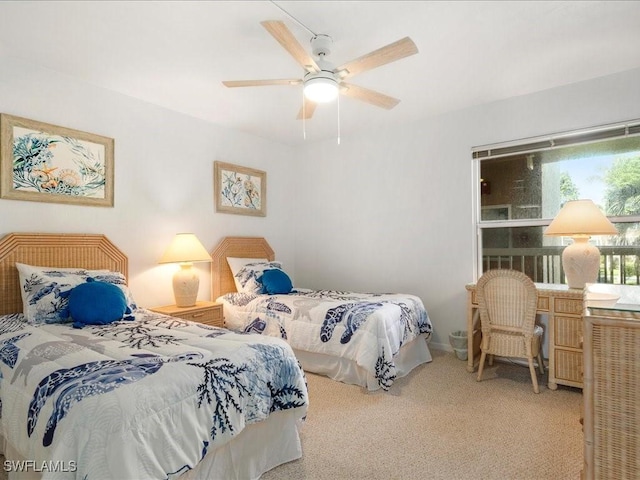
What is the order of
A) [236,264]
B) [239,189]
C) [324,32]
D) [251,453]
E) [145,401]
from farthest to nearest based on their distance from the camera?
[239,189] → [236,264] → [324,32] → [251,453] → [145,401]

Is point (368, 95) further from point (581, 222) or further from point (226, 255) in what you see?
point (226, 255)

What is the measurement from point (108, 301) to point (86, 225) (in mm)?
957

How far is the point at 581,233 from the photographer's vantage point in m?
2.82

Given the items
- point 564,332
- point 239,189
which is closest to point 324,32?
point 239,189

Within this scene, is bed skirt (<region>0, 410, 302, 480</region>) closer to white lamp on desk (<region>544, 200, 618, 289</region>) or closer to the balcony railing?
white lamp on desk (<region>544, 200, 618, 289</region>)

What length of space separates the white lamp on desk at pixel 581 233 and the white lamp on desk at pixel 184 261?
10.4ft

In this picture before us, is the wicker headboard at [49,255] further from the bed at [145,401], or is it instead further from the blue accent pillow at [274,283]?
the blue accent pillow at [274,283]

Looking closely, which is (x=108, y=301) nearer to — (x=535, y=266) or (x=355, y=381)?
(x=355, y=381)

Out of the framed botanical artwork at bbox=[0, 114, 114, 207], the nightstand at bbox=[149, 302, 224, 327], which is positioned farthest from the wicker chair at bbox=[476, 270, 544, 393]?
the framed botanical artwork at bbox=[0, 114, 114, 207]

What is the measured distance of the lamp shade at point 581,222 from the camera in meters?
2.81

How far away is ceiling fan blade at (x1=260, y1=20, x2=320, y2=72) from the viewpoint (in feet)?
6.13

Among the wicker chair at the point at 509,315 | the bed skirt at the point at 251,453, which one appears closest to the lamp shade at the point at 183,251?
the bed skirt at the point at 251,453

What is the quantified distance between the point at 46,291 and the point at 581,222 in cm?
401

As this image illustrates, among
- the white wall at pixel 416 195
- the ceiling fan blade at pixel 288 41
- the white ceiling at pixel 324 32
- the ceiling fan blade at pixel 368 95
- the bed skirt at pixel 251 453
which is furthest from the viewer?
the white wall at pixel 416 195
